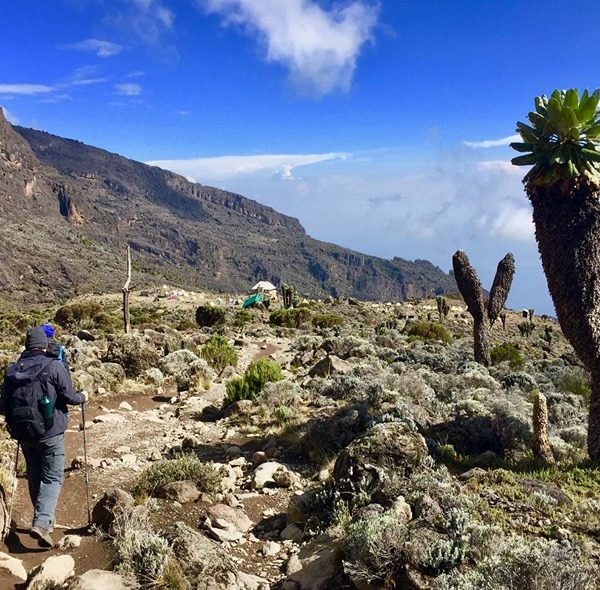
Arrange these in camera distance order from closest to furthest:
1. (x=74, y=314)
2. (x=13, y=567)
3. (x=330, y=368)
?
(x=13, y=567) < (x=330, y=368) < (x=74, y=314)

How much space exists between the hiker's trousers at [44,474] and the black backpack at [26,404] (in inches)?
6.3

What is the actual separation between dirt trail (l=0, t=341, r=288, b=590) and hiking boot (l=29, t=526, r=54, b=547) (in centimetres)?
7

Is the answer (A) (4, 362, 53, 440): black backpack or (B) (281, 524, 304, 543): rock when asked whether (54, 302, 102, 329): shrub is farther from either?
(B) (281, 524, 304, 543): rock

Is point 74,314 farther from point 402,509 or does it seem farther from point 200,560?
point 402,509

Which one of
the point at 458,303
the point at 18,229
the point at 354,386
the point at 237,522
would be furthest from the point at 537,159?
the point at 18,229

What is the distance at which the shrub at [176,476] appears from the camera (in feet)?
22.4

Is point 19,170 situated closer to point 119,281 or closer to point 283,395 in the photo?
point 119,281

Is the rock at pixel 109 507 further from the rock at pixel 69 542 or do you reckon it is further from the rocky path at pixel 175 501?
the rock at pixel 69 542

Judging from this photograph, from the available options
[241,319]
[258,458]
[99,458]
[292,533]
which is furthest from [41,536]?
[241,319]

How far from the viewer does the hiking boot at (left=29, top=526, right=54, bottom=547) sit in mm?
5305

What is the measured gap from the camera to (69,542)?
5.43m

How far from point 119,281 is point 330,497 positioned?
91.3 metres

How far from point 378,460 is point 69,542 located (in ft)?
11.8

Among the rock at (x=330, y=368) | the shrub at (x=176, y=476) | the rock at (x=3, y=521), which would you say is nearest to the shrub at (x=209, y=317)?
the rock at (x=330, y=368)
